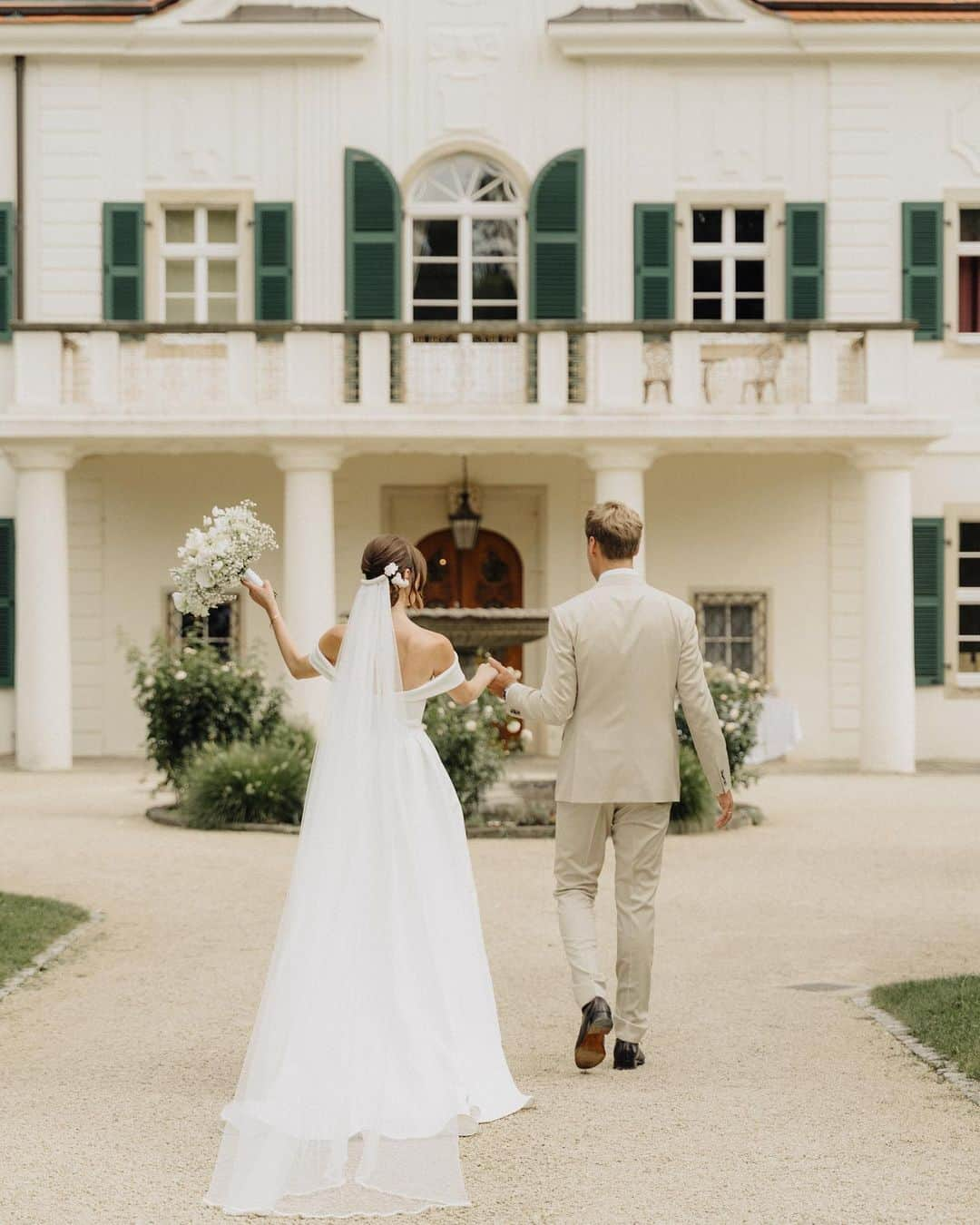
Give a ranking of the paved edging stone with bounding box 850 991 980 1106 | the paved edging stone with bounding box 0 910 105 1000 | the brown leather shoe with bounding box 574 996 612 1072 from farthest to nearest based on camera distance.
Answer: the paved edging stone with bounding box 0 910 105 1000
the brown leather shoe with bounding box 574 996 612 1072
the paved edging stone with bounding box 850 991 980 1106

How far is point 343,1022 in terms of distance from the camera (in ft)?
19.6

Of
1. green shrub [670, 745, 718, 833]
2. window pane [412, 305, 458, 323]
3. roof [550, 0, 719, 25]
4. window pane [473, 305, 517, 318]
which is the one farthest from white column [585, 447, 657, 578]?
green shrub [670, 745, 718, 833]

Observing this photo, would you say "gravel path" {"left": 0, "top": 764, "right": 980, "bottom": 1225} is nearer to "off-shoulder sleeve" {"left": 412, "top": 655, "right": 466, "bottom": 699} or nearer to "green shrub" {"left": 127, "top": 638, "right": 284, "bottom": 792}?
"off-shoulder sleeve" {"left": 412, "top": 655, "right": 466, "bottom": 699}

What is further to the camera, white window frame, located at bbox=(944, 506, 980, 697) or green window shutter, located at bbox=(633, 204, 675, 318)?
white window frame, located at bbox=(944, 506, 980, 697)

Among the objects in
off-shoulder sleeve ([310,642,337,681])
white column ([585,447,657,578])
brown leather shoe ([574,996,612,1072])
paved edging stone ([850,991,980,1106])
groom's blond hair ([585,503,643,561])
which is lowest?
paved edging stone ([850,991,980,1106])

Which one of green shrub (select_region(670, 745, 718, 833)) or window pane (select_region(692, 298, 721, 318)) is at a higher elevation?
window pane (select_region(692, 298, 721, 318))

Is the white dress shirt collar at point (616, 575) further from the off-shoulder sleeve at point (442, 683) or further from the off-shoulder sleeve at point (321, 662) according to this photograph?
the off-shoulder sleeve at point (321, 662)

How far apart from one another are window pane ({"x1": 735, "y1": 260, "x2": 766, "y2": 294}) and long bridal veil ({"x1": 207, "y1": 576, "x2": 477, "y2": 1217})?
1535 cm

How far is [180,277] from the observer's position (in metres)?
21.4

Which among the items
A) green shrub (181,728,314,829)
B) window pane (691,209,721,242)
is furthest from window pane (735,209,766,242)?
green shrub (181,728,314,829)

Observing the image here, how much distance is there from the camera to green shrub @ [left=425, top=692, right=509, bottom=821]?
47.4ft

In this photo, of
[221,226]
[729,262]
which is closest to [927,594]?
[729,262]

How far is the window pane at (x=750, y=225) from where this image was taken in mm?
21266

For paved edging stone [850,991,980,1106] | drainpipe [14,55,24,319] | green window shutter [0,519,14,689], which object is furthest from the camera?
drainpipe [14,55,24,319]
